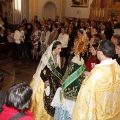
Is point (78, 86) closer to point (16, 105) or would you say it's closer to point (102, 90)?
point (102, 90)

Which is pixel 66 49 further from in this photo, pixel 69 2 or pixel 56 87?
pixel 69 2

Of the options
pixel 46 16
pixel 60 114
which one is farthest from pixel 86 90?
pixel 46 16

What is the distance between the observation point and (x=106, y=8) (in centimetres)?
1496

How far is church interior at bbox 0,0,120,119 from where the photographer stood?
27.7 feet

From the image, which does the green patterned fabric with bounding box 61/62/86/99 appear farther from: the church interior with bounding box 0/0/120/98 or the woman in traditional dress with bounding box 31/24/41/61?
the church interior with bounding box 0/0/120/98

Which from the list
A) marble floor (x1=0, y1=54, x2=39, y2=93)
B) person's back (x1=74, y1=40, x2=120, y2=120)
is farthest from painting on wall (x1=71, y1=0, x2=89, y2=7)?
person's back (x1=74, y1=40, x2=120, y2=120)

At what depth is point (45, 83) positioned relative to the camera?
3646 mm

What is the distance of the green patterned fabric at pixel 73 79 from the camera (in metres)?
3.20

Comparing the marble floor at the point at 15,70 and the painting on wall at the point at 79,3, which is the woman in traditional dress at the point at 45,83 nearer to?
the marble floor at the point at 15,70

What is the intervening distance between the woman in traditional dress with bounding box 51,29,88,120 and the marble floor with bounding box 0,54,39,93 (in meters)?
2.96

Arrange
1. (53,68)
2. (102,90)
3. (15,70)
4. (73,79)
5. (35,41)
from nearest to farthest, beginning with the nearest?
1. (102,90)
2. (73,79)
3. (53,68)
4. (15,70)
5. (35,41)

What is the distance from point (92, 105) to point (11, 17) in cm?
1292

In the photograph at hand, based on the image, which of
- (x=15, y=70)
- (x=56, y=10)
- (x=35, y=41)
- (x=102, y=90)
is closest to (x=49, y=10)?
(x=56, y=10)

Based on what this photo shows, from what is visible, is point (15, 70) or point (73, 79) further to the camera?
point (15, 70)
